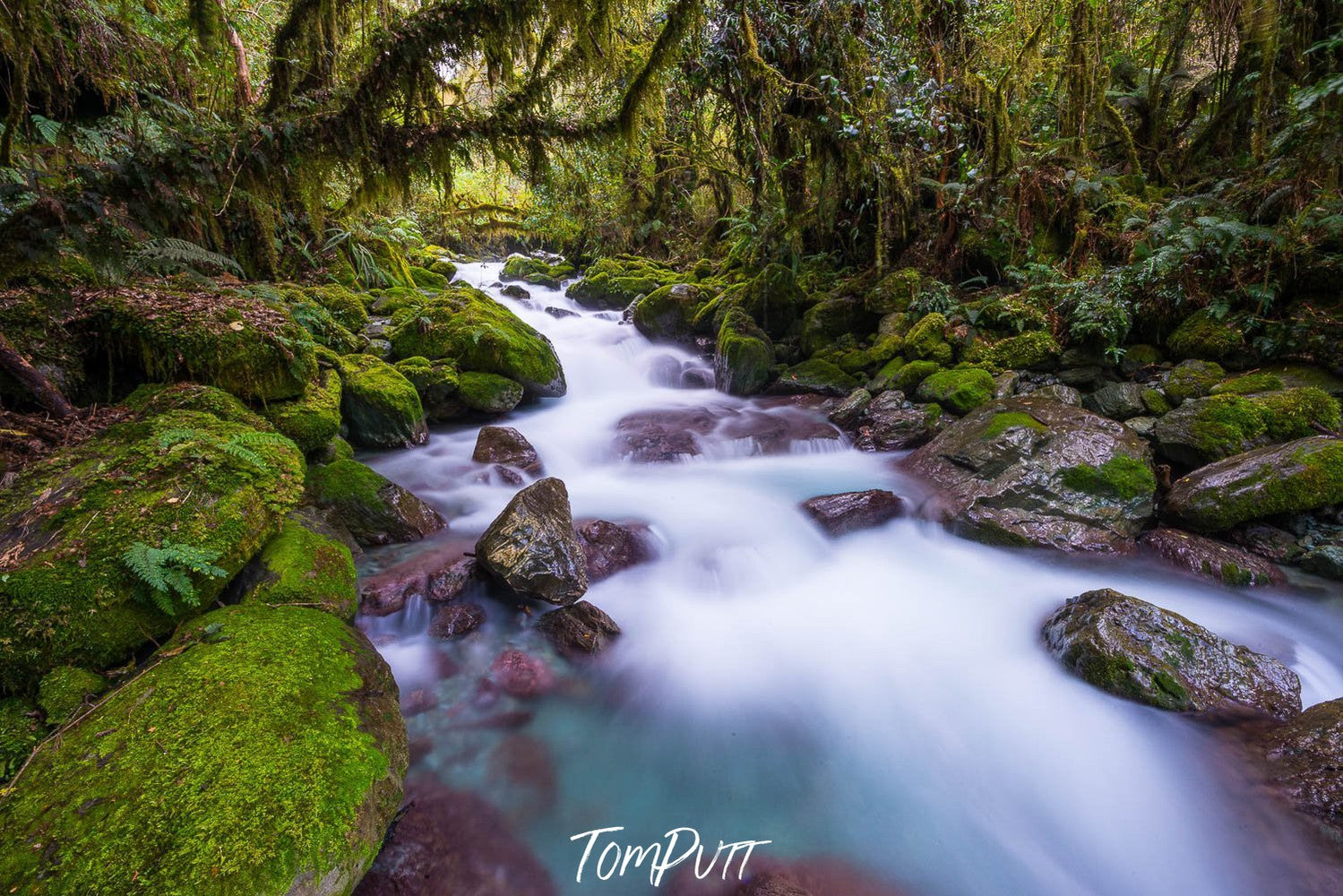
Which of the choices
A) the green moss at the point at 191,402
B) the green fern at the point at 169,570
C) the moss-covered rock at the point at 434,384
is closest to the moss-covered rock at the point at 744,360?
the moss-covered rock at the point at 434,384

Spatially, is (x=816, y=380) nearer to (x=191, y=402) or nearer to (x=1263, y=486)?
(x=1263, y=486)

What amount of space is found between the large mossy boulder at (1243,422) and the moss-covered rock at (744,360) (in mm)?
5398

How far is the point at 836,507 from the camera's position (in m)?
5.36

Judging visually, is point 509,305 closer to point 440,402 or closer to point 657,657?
point 440,402

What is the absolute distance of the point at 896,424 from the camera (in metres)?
7.02

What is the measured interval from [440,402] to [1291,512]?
8865 mm

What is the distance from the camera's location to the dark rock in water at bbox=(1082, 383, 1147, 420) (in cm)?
570

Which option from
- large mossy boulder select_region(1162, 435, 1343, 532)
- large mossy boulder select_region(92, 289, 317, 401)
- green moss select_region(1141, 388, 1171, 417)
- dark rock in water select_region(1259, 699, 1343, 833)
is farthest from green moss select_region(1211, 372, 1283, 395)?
large mossy boulder select_region(92, 289, 317, 401)

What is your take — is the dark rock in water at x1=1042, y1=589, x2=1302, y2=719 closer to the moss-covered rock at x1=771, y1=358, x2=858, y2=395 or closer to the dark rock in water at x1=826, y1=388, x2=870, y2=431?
the dark rock in water at x1=826, y1=388, x2=870, y2=431

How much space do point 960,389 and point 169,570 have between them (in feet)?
25.0

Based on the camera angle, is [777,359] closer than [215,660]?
No

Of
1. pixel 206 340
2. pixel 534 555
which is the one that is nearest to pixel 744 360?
pixel 534 555

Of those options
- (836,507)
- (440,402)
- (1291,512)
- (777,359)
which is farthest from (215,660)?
(777,359)

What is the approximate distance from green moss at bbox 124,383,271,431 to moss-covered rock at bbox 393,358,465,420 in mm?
2977
